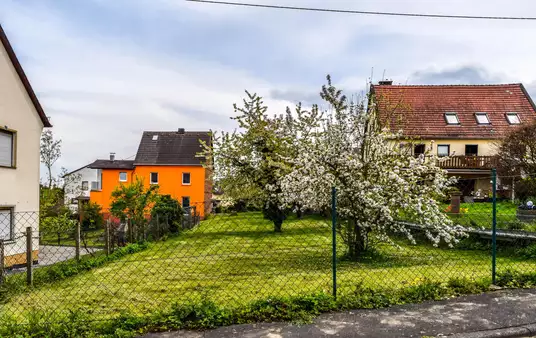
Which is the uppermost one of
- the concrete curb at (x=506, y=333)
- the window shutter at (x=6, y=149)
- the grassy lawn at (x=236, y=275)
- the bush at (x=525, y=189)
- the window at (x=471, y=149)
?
the window at (x=471, y=149)

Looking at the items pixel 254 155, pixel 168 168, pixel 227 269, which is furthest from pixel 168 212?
pixel 168 168

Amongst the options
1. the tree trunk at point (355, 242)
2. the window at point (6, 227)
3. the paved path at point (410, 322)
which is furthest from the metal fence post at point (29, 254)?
the tree trunk at point (355, 242)

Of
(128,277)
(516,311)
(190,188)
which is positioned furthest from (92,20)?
(190,188)

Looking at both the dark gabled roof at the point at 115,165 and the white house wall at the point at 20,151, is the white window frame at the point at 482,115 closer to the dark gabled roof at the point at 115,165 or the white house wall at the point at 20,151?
the white house wall at the point at 20,151

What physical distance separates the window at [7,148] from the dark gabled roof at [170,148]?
2430 cm

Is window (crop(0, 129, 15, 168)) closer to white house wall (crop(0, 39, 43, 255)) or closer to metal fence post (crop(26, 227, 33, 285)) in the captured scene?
white house wall (crop(0, 39, 43, 255))

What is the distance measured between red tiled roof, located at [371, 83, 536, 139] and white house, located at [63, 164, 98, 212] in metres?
31.8

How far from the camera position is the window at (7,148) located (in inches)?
602

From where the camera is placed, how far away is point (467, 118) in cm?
3244

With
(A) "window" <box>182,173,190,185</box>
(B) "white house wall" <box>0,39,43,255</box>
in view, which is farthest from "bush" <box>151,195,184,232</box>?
Result: (A) "window" <box>182,173,190,185</box>

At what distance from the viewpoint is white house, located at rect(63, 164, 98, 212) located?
1868 inches

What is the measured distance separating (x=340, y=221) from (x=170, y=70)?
237 inches

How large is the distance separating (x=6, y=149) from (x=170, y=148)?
26.0 metres

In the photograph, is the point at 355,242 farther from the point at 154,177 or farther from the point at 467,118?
the point at 154,177
